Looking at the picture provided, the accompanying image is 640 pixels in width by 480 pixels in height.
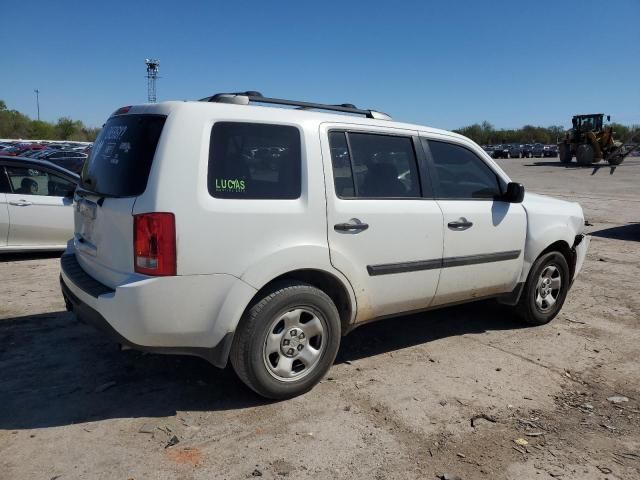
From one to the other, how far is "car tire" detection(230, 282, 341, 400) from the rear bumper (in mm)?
119

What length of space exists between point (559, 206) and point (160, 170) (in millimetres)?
3829

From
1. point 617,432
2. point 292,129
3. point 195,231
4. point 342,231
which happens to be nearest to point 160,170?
point 195,231

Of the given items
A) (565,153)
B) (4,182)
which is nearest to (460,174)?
(4,182)

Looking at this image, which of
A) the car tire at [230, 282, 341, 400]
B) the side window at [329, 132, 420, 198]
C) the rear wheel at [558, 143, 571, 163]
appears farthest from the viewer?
the rear wheel at [558, 143, 571, 163]

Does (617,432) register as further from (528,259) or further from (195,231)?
(195,231)

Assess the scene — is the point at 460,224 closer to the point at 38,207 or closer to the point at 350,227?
the point at 350,227

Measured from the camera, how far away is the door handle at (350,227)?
11.8 ft

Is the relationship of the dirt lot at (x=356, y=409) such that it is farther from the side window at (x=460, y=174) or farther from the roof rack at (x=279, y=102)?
the roof rack at (x=279, y=102)

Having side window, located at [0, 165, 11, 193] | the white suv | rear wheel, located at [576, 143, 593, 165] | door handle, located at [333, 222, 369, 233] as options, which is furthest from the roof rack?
rear wheel, located at [576, 143, 593, 165]

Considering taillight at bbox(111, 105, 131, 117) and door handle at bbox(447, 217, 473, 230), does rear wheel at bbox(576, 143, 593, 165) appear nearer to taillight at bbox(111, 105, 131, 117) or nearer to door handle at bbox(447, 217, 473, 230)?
door handle at bbox(447, 217, 473, 230)

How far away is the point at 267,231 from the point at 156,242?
66cm

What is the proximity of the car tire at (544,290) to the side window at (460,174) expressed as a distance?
921 millimetres

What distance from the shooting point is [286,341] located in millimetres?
3523

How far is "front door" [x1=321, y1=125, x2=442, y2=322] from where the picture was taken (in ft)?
12.0
